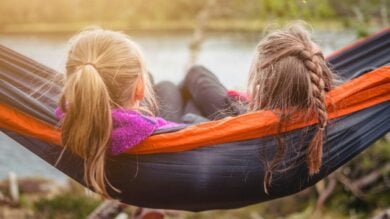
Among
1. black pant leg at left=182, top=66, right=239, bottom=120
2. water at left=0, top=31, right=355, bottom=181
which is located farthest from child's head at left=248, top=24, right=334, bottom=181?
water at left=0, top=31, right=355, bottom=181

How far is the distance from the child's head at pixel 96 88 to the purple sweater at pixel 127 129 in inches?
1.0

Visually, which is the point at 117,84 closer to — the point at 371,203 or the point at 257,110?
the point at 257,110

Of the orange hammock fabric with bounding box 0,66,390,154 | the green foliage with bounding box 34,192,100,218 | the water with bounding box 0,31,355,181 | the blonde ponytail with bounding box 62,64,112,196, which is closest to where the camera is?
the blonde ponytail with bounding box 62,64,112,196

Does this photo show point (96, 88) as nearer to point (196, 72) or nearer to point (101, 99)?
point (101, 99)

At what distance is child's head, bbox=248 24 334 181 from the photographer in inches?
53.5

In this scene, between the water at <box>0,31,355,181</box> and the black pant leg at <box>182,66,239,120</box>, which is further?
the water at <box>0,31,355,181</box>

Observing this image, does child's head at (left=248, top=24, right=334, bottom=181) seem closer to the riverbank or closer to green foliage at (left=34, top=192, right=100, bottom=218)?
the riverbank

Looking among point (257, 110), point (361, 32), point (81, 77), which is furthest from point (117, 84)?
point (361, 32)

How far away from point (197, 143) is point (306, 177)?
33cm

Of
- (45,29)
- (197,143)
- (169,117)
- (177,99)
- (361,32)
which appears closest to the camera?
(197,143)

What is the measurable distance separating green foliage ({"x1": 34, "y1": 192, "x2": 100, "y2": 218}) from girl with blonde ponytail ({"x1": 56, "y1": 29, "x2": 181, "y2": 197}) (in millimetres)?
2819

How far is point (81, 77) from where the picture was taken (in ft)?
4.13

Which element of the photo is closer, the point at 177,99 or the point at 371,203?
the point at 177,99

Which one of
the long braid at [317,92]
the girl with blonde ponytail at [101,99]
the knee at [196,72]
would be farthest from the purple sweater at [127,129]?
the knee at [196,72]
